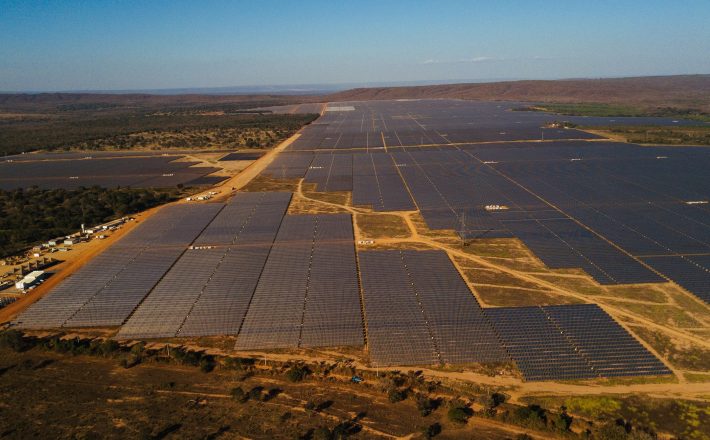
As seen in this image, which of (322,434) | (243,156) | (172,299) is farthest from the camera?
(243,156)

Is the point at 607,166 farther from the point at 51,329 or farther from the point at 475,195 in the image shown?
the point at 51,329

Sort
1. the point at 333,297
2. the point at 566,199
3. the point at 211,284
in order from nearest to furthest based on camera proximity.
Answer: the point at 333,297 → the point at 211,284 → the point at 566,199

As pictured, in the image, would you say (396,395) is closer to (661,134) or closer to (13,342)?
(13,342)

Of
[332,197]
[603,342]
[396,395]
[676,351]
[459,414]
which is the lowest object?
[459,414]

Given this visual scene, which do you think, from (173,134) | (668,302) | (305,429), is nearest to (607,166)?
(668,302)

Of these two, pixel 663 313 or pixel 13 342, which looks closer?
pixel 13 342

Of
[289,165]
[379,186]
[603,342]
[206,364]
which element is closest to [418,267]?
[603,342]

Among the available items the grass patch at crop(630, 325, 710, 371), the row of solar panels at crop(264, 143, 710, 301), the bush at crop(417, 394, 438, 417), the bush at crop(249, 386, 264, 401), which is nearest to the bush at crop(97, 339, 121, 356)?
the bush at crop(249, 386, 264, 401)
